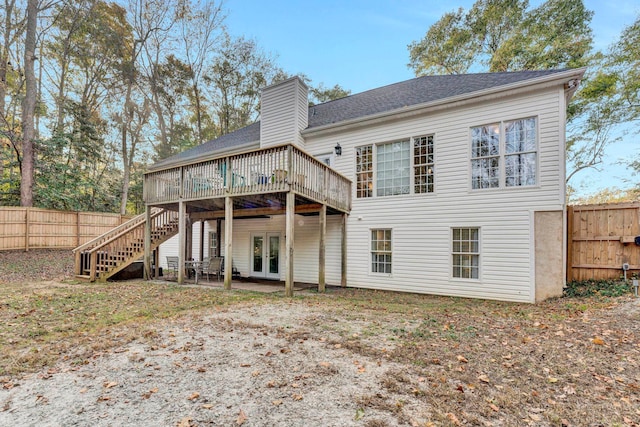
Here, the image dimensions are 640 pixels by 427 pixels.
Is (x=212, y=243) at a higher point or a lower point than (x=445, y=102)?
lower

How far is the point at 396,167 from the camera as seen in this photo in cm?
962

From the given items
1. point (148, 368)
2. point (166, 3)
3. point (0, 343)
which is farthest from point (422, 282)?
point (166, 3)

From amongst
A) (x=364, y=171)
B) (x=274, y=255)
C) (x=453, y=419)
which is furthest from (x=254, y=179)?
(x=453, y=419)

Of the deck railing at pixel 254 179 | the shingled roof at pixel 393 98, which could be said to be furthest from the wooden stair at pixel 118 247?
the shingled roof at pixel 393 98

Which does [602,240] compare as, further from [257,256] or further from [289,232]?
[257,256]

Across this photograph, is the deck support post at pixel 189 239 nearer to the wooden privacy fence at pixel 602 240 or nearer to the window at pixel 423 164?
the window at pixel 423 164

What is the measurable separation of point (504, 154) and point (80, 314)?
10637 millimetres

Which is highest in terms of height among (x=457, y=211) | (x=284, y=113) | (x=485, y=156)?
(x=284, y=113)

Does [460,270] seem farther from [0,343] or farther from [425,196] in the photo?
[0,343]

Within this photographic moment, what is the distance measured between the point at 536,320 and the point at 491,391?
3.49 metres

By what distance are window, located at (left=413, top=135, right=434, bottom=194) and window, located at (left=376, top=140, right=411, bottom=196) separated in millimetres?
251

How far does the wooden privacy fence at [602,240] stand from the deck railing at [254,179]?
646cm

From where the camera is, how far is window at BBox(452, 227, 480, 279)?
8281mm

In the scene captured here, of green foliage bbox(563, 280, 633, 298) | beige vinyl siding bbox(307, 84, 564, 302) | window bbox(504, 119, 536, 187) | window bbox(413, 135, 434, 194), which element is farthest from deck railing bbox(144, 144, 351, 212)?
green foliage bbox(563, 280, 633, 298)
